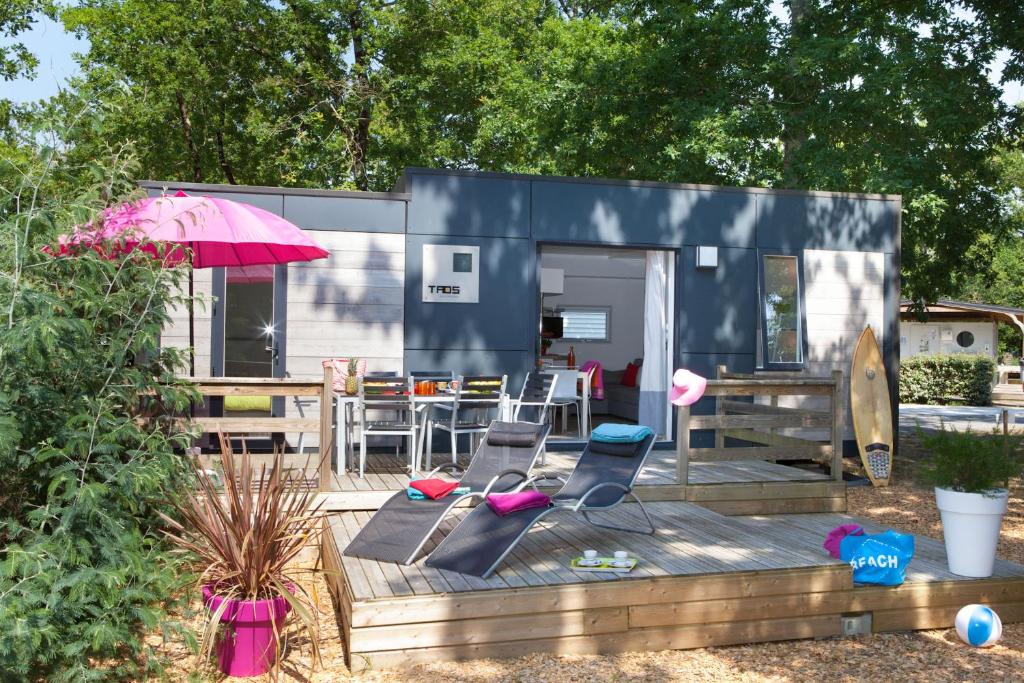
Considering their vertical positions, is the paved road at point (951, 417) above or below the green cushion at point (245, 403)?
below

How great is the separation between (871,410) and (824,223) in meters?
1.94

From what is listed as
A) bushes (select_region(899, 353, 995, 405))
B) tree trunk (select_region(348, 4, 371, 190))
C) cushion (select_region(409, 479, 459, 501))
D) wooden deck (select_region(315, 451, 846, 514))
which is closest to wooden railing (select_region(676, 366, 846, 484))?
wooden deck (select_region(315, 451, 846, 514))

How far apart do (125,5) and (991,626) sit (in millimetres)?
16074

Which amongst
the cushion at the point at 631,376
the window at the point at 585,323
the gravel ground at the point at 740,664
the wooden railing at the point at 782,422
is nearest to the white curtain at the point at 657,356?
the wooden railing at the point at 782,422

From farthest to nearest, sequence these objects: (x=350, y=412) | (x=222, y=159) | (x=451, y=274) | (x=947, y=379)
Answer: (x=947, y=379), (x=222, y=159), (x=451, y=274), (x=350, y=412)

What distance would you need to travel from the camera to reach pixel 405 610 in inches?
159

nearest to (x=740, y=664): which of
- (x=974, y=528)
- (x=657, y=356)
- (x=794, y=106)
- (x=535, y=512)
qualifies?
(x=535, y=512)

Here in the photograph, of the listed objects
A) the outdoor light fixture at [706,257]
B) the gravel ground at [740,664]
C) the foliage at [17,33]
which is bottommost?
the gravel ground at [740,664]

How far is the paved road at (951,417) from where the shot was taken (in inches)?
567

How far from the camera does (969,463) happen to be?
5039 millimetres

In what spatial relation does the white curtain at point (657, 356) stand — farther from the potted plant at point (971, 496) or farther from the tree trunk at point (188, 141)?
the tree trunk at point (188, 141)

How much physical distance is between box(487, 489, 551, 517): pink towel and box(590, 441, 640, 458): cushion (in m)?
1.02

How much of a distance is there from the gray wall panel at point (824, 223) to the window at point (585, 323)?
5066 millimetres

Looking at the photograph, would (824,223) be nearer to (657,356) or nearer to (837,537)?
(657,356)
